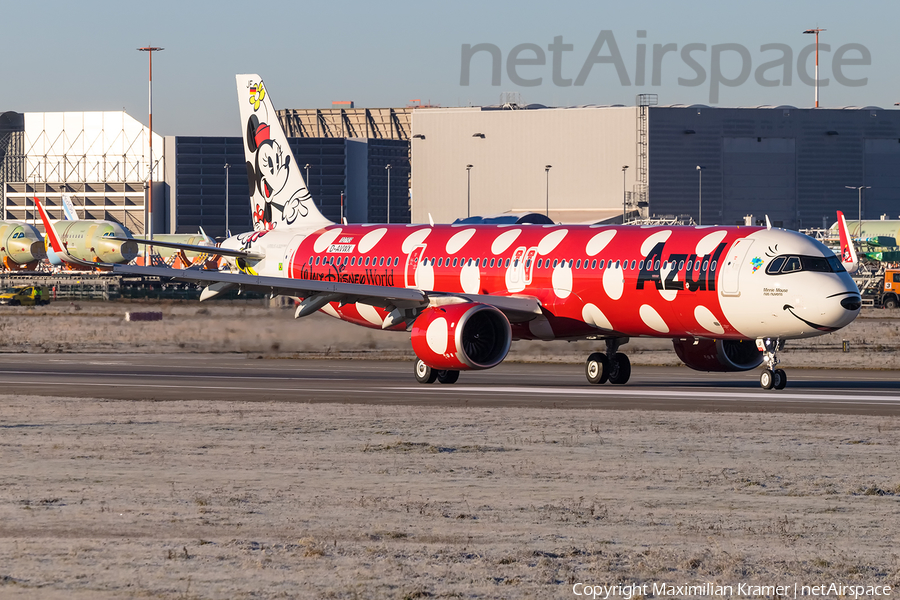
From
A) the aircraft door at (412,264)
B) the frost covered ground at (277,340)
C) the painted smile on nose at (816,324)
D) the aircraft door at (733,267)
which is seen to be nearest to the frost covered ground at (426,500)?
the painted smile on nose at (816,324)

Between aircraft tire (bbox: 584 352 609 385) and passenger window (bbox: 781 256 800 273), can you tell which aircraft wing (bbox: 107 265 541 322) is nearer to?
aircraft tire (bbox: 584 352 609 385)

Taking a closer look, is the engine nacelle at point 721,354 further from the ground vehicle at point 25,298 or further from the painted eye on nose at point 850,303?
the ground vehicle at point 25,298

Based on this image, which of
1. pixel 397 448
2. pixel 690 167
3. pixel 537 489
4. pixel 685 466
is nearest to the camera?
pixel 537 489

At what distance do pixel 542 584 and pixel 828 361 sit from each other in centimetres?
3636

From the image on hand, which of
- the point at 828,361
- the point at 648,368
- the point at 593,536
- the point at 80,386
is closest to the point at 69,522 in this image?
the point at 593,536

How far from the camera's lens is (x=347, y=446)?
2055cm

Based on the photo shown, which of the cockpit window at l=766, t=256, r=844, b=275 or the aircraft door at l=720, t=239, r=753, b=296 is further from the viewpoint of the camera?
the aircraft door at l=720, t=239, r=753, b=296

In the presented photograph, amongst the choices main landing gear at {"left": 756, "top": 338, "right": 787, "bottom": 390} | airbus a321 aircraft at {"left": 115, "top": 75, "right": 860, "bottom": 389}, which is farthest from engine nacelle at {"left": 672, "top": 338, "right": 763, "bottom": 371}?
main landing gear at {"left": 756, "top": 338, "right": 787, "bottom": 390}

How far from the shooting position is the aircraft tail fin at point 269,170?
147ft

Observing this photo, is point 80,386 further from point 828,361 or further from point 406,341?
point 828,361

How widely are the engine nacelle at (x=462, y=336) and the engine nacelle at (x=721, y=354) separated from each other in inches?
221

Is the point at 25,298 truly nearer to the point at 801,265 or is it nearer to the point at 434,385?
the point at 434,385

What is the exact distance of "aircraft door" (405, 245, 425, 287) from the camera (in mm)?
38625

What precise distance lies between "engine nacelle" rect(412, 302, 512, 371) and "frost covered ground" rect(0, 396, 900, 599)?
8.23 m
